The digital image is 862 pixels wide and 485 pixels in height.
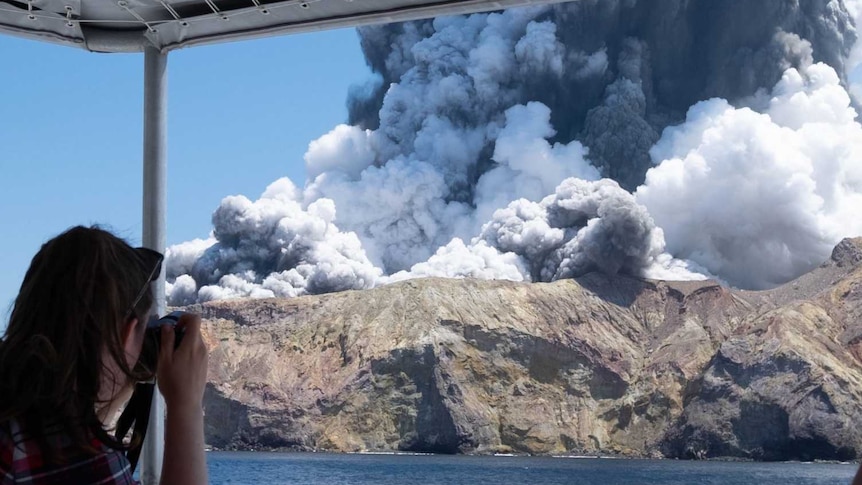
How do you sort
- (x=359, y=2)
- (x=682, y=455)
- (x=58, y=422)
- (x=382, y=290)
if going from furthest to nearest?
(x=382, y=290), (x=682, y=455), (x=359, y=2), (x=58, y=422)

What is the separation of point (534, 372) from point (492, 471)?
109 ft

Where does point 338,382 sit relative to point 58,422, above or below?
above

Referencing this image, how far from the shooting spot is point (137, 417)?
44.4 inches

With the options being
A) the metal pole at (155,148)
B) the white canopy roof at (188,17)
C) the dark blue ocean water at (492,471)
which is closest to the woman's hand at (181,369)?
the white canopy roof at (188,17)

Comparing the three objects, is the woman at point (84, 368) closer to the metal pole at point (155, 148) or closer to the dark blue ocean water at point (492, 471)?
the metal pole at point (155, 148)

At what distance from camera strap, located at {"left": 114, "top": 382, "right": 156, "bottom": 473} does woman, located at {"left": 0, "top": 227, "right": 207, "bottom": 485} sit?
0.12ft

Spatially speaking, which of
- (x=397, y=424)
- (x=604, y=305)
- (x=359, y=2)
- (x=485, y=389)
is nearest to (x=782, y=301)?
(x=604, y=305)

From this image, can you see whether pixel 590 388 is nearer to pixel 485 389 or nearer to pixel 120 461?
pixel 485 389

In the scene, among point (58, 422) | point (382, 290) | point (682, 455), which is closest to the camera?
point (58, 422)

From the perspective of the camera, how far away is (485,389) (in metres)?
113

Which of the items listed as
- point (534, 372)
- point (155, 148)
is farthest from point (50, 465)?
point (534, 372)

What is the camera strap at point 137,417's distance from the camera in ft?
3.50

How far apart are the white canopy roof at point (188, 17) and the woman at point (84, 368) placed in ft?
14.5

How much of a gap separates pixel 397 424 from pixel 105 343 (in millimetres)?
111851
